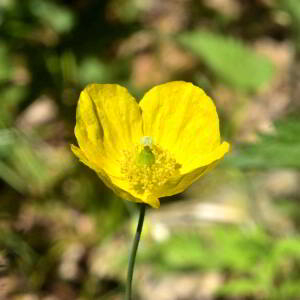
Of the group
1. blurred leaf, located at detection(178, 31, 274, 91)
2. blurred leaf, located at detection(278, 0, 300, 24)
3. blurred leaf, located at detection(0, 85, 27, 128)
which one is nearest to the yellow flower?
blurred leaf, located at detection(278, 0, 300, 24)

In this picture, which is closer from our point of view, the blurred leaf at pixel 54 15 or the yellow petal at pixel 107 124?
the yellow petal at pixel 107 124

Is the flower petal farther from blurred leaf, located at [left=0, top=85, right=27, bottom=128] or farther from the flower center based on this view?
blurred leaf, located at [left=0, top=85, right=27, bottom=128]

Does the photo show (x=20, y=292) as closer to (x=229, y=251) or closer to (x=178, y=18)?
(x=229, y=251)

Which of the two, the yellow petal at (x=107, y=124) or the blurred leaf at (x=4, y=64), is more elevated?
the yellow petal at (x=107, y=124)

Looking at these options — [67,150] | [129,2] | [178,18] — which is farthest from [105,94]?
[178,18]

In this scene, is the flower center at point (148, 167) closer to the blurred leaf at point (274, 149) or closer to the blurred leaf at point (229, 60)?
the blurred leaf at point (274, 149)

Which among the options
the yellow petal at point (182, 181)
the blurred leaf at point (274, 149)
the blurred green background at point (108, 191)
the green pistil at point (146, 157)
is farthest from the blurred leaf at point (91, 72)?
the yellow petal at point (182, 181)
